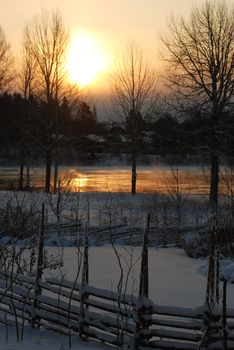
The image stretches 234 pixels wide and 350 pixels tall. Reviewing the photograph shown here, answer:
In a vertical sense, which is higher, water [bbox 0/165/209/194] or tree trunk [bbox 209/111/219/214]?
tree trunk [bbox 209/111/219/214]

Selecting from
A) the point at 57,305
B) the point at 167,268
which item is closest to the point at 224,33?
the point at 167,268

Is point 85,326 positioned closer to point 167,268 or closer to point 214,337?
point 214,337

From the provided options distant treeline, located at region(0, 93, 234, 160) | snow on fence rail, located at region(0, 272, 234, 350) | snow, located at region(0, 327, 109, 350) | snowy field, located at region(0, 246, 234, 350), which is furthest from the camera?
distant treeline, located at region(0, 93, 234, 160)

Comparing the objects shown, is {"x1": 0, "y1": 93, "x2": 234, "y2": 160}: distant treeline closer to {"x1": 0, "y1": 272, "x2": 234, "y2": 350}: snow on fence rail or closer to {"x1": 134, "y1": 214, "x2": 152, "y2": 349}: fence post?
{"x1": 0, "y1": 272, "x2": 234, "y2": 350}: snow on fence rail

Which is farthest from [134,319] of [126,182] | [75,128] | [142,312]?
[126,182]

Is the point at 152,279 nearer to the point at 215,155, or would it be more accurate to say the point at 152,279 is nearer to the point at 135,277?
the point at 135,277

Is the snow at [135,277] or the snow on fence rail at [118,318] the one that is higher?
the snow on fence rail at [118,318]

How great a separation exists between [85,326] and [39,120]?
2513 cm

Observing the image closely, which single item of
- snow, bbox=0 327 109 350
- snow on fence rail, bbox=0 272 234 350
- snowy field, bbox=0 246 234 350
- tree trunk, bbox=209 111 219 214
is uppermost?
tree trunk, bbox=209 111 219 214

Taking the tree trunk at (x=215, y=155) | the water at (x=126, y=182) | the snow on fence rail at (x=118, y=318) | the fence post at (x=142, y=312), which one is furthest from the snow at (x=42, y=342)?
the tree trunk at (x=215, y=155)

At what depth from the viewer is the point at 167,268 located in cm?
1136

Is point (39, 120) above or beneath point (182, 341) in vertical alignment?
above

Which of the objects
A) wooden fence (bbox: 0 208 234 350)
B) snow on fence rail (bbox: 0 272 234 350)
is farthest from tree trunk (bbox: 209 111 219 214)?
wooden fence (bbox: 0 208 234 350)

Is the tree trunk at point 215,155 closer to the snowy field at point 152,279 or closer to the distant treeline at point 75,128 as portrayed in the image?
the distant treeline at point 75,128
